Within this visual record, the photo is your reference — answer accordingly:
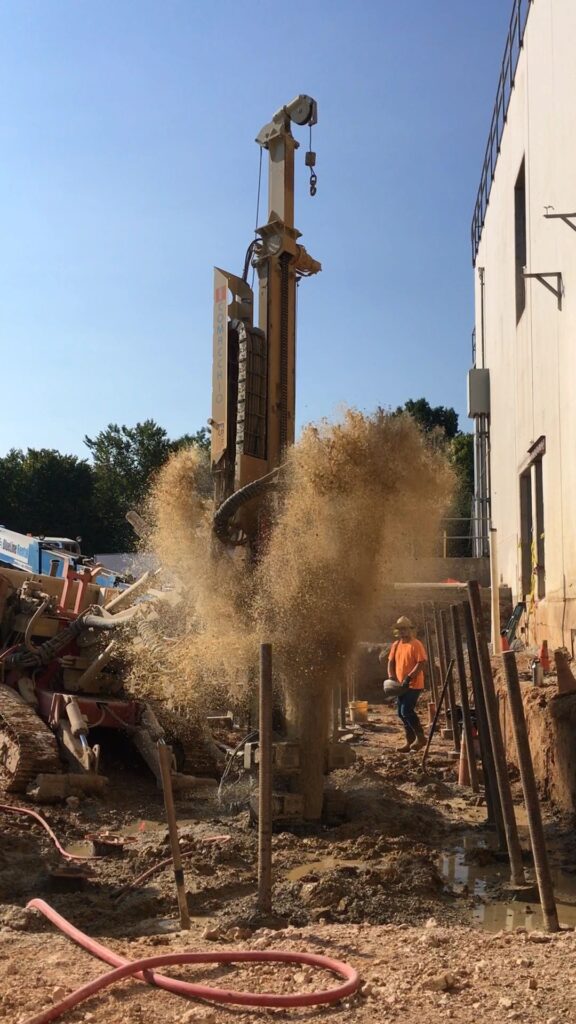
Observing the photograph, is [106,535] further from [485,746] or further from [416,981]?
[416,981]

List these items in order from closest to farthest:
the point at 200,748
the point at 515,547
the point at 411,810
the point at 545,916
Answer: the point at 545,916 < the point at 411,810 < the point at 200,748 < the point at 515,547

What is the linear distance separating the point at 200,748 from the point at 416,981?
7336mm

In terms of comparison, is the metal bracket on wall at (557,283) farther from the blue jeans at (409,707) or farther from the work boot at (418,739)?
the work boot at (418,739)

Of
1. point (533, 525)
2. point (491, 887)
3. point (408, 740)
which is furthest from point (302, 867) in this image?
point (533, 525)

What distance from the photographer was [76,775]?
953 centimetres

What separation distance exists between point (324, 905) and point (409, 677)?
20.8 feet

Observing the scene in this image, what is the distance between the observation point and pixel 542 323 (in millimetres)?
13094

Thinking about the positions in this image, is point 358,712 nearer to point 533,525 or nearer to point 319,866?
point 533,525

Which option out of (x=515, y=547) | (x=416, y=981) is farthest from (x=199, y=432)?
(x=416, y=981)

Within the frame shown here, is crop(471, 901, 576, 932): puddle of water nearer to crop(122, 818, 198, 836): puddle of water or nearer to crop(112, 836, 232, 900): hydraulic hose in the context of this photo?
crop(112, 836, 232, 900): hydraulic hose

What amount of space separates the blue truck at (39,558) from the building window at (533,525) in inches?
261

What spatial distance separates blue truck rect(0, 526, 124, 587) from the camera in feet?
53.7

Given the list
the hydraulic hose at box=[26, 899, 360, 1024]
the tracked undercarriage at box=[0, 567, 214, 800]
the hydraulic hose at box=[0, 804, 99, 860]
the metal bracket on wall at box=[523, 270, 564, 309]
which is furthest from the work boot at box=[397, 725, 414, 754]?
the hydraulic hose at box=[26, 899, 360, 1024]

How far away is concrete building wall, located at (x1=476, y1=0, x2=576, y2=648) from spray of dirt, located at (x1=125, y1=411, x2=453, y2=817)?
370 cm
